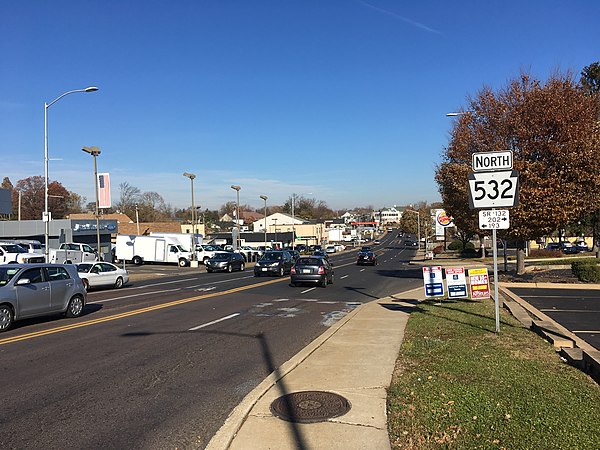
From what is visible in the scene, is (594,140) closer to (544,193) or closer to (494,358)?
(544,193)

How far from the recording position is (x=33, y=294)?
41.1 ft

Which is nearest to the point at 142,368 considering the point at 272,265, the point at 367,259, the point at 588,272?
the point at 588,272

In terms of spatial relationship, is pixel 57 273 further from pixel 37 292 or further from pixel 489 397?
pixel 489 397

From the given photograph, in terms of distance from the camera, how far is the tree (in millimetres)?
20141

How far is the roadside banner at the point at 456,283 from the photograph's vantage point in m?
14.5

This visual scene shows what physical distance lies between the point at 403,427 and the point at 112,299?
1638 cm

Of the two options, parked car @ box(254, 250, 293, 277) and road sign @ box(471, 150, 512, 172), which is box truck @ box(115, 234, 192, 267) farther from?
road sign @ box(471, 150, 512, 172)

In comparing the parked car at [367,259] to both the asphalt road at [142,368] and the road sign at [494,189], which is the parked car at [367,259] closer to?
the asphalt road at [142,368]

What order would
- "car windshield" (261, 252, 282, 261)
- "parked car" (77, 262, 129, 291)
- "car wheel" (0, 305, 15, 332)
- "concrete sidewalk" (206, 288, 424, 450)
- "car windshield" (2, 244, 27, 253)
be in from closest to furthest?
"concrete sidewalk" (206, 288, 424, 450), "car wheel" (0, 305, 15, 332), "parked car" (77, 262, 129, 291), "car windshield" (261, 252, 282, 261), "car windshield" (2, 244, 27, 253)

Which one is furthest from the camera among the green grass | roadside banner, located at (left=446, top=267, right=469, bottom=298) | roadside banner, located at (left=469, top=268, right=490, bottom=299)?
roadside banner, located at (left=446, top=267, right=469, bottom=298)

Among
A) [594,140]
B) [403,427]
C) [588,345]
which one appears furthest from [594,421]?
[594,140]

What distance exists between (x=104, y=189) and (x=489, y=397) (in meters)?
34.7

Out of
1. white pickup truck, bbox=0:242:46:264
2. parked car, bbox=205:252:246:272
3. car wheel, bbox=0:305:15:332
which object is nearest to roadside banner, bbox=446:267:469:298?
car wheel, bbox=0:305:15:332

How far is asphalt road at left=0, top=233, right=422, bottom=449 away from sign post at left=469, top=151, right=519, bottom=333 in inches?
174
